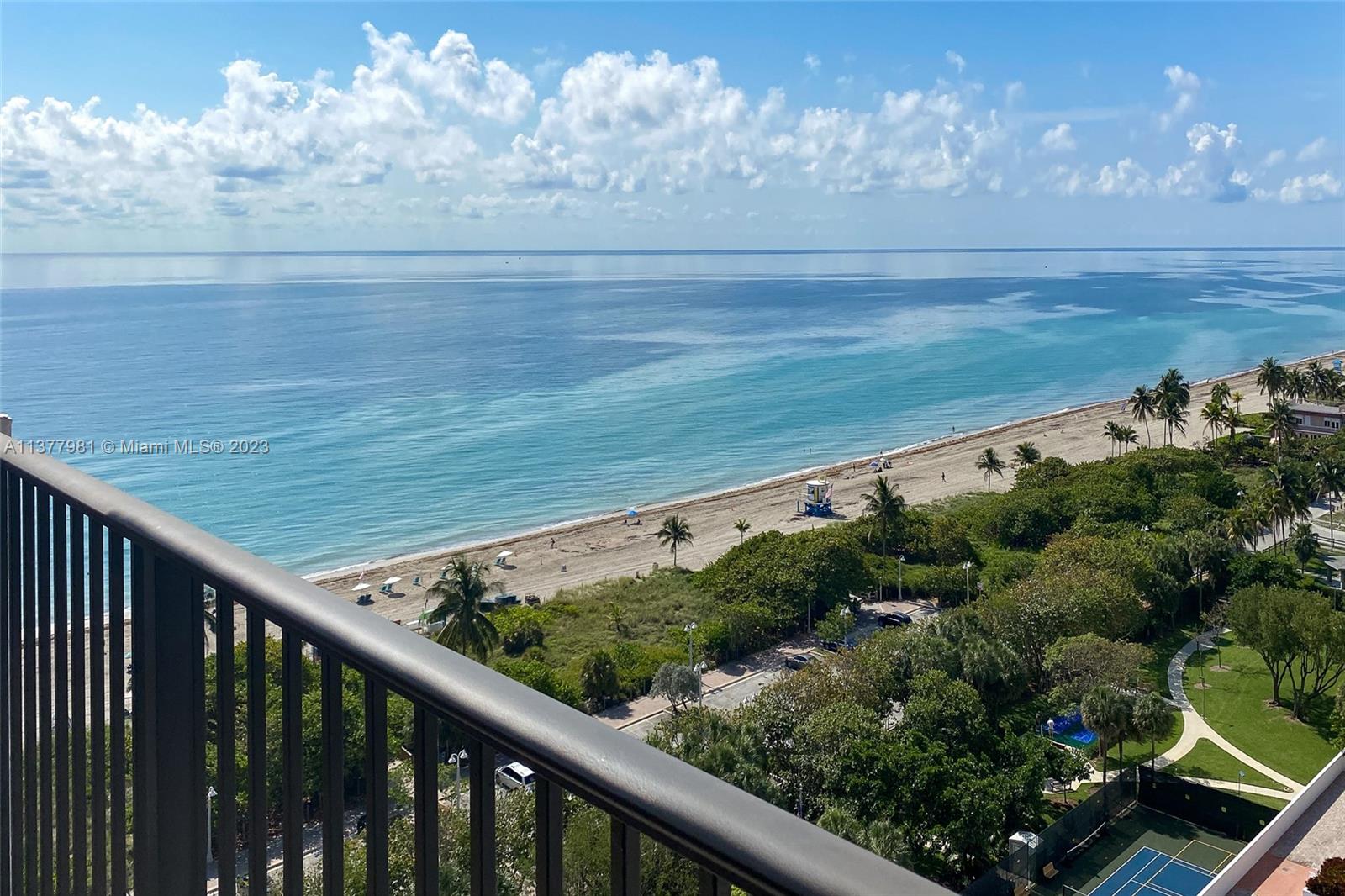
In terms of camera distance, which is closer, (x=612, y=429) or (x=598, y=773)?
(x=598, y=773)

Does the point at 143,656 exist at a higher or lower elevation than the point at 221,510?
higher

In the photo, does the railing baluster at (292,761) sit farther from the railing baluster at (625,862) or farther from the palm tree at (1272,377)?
the palm tree at (1272,377)

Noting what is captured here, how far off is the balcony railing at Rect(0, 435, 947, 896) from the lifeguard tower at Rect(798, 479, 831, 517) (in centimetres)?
3671

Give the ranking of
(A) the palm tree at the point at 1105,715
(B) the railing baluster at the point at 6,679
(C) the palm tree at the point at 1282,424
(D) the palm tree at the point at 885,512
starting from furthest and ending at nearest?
(C) the palm tree at the point at 1282,424 → (D) the palm tree at the point at 885,512 → (A) the palm tree at the point at 1105,715 → (B) the railing baluster at the point at 6,679

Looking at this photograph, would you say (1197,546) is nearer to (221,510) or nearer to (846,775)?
(846,775)

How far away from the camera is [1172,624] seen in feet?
83.9

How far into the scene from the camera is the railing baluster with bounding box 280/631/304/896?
1376mm

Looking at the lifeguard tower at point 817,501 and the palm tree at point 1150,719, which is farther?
the lifeguard tower at point 817,501

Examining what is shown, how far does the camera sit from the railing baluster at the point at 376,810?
1241 millimetres

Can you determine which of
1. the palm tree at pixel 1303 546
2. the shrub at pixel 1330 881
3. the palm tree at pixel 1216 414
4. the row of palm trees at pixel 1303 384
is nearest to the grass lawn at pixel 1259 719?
the shrub at pixel 1330 881

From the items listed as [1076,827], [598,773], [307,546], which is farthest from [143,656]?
[307,546]

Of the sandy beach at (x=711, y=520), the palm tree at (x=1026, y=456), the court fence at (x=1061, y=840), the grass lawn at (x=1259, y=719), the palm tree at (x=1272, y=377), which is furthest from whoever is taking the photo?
the palm tree at (x=1272, y=377)

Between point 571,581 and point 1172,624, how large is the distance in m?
16.5

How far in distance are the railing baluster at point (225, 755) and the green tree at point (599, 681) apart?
63.6 feet
